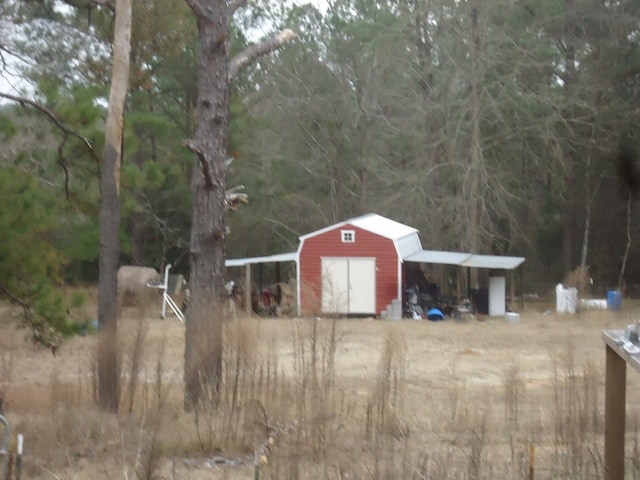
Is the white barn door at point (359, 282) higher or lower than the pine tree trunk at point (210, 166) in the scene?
lower

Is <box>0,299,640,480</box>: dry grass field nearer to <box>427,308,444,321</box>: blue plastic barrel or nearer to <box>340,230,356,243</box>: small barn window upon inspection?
<box>427,308,444,321</box>: blue plastic barrel

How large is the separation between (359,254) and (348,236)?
2.19 ft

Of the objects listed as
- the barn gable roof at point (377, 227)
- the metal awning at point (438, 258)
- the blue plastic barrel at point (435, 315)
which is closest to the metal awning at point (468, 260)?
the metal awning at point (438, 258)

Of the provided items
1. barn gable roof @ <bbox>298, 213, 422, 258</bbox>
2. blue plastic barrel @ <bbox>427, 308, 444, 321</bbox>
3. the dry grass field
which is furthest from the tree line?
the dry grass field

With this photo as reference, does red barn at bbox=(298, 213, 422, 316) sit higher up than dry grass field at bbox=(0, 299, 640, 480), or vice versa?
red barn at bbox=(298, 213, 422, 316)

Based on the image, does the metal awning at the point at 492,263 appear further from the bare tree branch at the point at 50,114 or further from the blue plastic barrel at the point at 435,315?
the bare tree branch at the point at 50,114

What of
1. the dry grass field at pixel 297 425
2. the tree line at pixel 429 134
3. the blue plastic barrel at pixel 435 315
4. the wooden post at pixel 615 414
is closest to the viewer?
the wooden post at pixel 615 414

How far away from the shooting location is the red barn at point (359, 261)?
29.3 meters

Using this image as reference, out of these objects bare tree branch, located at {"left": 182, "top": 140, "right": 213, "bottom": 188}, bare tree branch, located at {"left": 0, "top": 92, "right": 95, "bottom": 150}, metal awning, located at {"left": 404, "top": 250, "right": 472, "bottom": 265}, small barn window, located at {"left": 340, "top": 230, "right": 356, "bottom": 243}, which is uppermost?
bare tree branch, located at {"left": 0, "top": 92, "right": 95, "bottom": 150}

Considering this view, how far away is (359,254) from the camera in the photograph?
2958cm

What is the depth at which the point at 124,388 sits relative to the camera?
30.4 feet

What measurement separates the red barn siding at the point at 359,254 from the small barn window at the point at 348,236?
0.09 meters

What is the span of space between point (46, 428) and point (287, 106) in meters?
31.6

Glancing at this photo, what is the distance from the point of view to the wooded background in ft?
107
